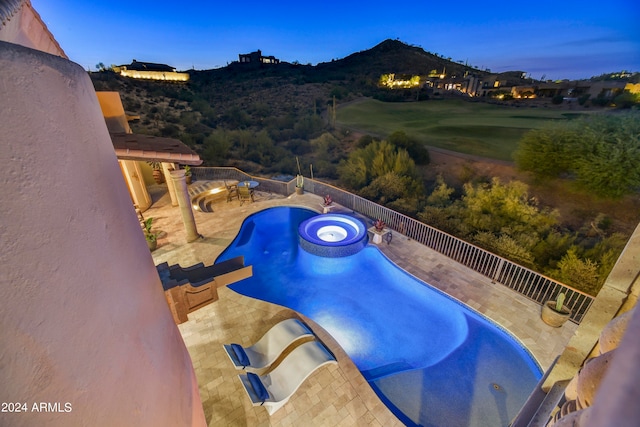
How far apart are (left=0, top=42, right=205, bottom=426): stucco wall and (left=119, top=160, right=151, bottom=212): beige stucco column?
10.3m

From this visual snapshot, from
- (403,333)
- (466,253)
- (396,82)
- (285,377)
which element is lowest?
(403,333)

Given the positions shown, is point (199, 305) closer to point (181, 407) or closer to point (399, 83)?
point (181, 407)

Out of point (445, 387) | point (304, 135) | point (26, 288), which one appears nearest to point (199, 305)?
point (26, 288)

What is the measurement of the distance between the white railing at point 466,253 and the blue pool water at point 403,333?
5.33 feet

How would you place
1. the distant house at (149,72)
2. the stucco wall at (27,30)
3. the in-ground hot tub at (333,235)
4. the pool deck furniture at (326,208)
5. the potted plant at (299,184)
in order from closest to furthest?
the stucco wall at (27,30) < the in-ground hot tub at (333,235) < the pool deck furniture at (326,208) < the potted plant at (299,184) < the distant house at (149,72)

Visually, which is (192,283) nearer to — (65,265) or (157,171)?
(65,265)

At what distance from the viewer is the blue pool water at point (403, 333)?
5523mm

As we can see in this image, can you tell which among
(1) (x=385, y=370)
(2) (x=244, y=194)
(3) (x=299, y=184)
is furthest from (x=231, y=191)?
(1) (x=385, y=370)

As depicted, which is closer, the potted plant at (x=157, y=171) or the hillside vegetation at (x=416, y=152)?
the hillside vegetation at (x=416, y=152)

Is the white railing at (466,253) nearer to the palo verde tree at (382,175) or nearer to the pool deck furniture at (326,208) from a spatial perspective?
the pool deck furniture at (326,208)

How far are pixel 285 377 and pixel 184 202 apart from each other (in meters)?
6.76

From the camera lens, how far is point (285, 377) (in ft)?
17.2

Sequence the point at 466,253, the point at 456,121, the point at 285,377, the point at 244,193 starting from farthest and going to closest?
the point at 456,121 → the point at 244,193 → the point at 466,253 → the point at 285,377

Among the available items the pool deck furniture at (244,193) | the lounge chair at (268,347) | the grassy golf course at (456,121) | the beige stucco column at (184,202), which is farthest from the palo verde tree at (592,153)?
the beige stucco column at (184,202)
